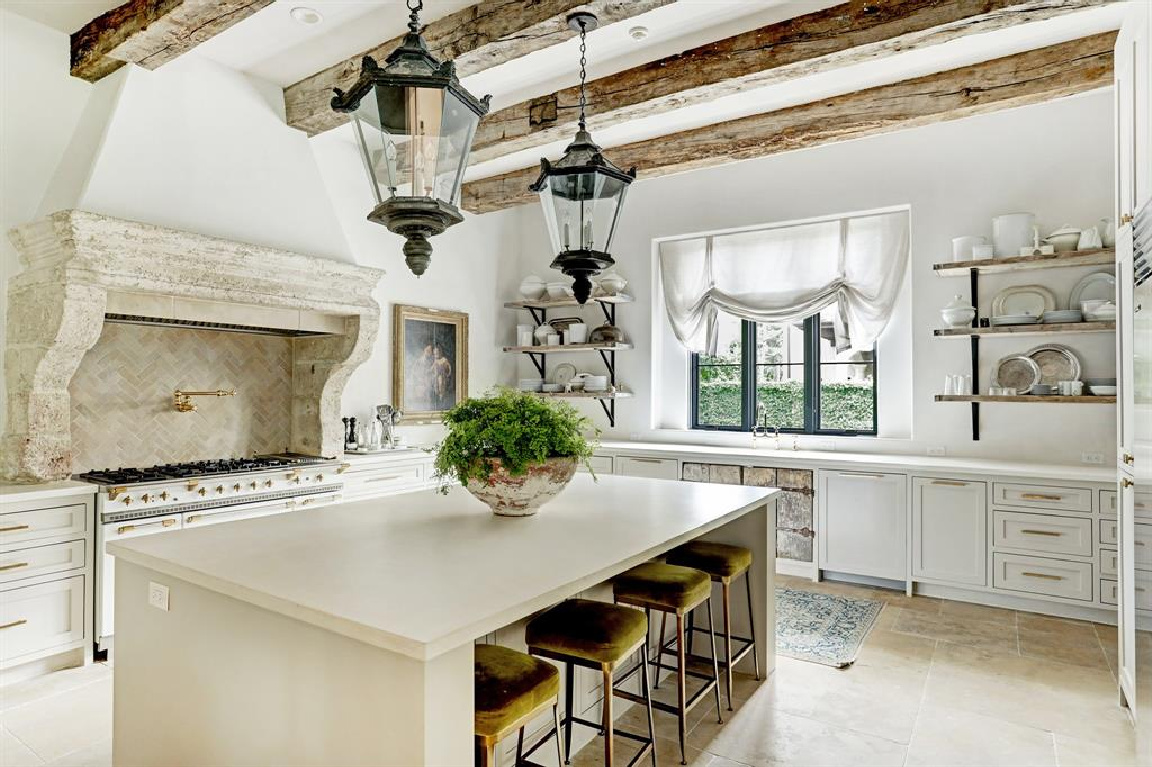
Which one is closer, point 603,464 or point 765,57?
point 765,57

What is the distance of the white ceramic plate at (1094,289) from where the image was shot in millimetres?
4121

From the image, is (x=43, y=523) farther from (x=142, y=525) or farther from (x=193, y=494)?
(x=193, y=494)

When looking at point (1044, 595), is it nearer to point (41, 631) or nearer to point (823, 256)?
point (823, 256)

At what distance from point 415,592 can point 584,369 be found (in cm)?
483

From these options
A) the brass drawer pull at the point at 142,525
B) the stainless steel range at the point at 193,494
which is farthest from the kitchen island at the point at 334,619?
the brass drawer pull at the point at 142,525

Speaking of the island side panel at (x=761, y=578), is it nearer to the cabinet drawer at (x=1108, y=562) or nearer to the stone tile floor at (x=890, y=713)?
the stone tile floor at (x=890, y=713)

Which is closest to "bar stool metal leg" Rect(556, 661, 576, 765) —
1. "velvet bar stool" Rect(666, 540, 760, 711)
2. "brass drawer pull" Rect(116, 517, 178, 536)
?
"velvet bar stool" Rect(666, 540, 760, 711)

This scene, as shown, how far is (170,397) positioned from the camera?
13.6 feet

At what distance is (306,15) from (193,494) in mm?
2542

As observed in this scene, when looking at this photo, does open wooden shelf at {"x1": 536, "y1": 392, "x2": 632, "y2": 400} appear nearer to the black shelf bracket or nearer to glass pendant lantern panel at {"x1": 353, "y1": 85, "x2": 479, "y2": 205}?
the black shelf bracket

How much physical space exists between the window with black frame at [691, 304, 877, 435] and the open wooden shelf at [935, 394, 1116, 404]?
68 centimetres

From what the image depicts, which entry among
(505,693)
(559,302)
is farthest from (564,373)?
(505,693)

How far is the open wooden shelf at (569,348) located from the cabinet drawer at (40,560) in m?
3.72

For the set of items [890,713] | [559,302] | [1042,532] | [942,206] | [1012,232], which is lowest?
[890,713]
